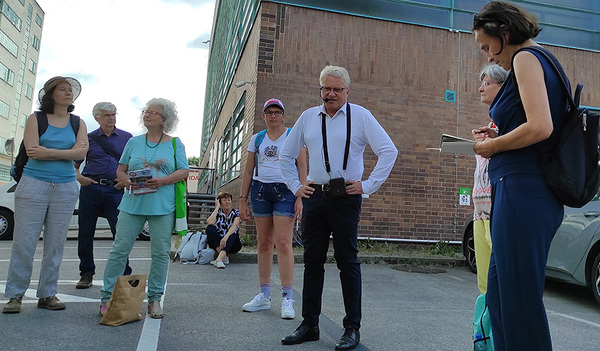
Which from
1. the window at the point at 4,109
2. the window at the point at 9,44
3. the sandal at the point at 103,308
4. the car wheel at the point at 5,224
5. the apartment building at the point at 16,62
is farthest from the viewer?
the window at the point at 4,109

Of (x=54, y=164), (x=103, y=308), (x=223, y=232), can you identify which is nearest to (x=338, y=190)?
(x=103, y=308)

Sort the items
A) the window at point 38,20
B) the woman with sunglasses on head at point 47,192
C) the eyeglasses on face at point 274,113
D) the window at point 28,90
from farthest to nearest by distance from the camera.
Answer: the window at point 38,20 → the window at point 28,90 → the eyeglasses on face at point 274,113 → the woman with sunglasses on head at point 47,192

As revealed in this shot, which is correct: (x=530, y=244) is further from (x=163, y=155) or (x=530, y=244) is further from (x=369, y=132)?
(x=163, y=155)

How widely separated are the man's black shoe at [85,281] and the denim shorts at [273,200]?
2141 mm

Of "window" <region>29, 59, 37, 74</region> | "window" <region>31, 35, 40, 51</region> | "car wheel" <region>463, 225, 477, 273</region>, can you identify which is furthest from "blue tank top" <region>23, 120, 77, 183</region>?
"window" <region>31, 35, 40, 51</region>

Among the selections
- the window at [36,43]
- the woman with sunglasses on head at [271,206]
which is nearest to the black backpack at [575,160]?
the woman with sunglasses on head at [271,206]

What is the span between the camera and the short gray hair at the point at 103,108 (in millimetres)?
5031

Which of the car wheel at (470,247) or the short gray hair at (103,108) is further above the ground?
the short gray hair at (103,108)

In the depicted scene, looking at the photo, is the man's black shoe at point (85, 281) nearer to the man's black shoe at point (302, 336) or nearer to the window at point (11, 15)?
the man's black shoe at point (302, 336)

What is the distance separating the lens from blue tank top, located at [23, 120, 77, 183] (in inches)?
153

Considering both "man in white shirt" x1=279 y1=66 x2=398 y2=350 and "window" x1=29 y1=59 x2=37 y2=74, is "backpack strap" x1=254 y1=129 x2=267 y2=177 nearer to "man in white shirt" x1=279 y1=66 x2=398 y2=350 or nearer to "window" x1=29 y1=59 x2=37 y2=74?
"man in white shirt" x1=279 y1=66 x2=398 y2=350

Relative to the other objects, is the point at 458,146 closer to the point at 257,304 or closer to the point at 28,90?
the point at 257,304

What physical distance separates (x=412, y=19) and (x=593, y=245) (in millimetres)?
6534

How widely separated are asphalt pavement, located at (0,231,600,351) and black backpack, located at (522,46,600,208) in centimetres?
193
